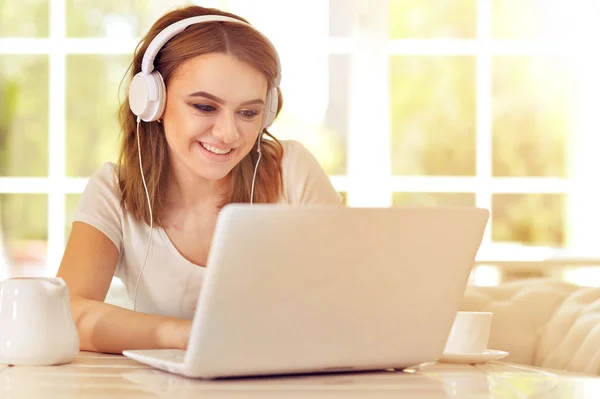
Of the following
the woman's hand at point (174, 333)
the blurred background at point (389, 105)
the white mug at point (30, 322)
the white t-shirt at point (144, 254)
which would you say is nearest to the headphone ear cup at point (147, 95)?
the white t-shirt at point (144, 254)

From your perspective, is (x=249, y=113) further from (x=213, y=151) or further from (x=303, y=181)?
(x=303, y=181)

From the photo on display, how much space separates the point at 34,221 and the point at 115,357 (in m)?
2.69

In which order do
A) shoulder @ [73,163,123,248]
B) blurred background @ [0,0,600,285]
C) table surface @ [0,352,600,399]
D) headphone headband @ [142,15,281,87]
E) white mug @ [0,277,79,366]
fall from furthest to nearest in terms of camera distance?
blurred background @ [0,0,600,285] < shoulder @ [73,163,123,248] < headphone headband @ [142,15,281,87] < white mug @ [0,277,79,366] < table surface @ [0,352,600,399]

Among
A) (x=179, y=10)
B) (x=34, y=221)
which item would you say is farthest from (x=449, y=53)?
(x=179, y=10)

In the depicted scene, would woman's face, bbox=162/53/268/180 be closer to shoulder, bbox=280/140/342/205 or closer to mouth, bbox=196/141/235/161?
mouth, bbox=196/141/235/161

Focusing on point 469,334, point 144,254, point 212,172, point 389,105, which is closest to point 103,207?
point 144,254

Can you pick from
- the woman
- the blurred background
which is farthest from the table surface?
the blurred background

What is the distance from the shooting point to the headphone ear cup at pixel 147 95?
1.67 metres

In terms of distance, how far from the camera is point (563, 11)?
390cm

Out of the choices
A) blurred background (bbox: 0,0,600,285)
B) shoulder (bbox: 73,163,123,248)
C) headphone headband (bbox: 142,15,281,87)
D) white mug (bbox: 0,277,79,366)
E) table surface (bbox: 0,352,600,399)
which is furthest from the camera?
blurred background (bbox: 0,0,600,285)

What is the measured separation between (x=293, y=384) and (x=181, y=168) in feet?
3.08

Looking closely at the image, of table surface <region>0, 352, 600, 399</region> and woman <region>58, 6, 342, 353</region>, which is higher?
woman <region>58, 6, 342, 353</region>

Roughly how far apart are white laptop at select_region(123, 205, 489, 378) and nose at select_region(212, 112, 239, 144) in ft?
2.14

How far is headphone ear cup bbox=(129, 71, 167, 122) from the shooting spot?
65.9 inches
